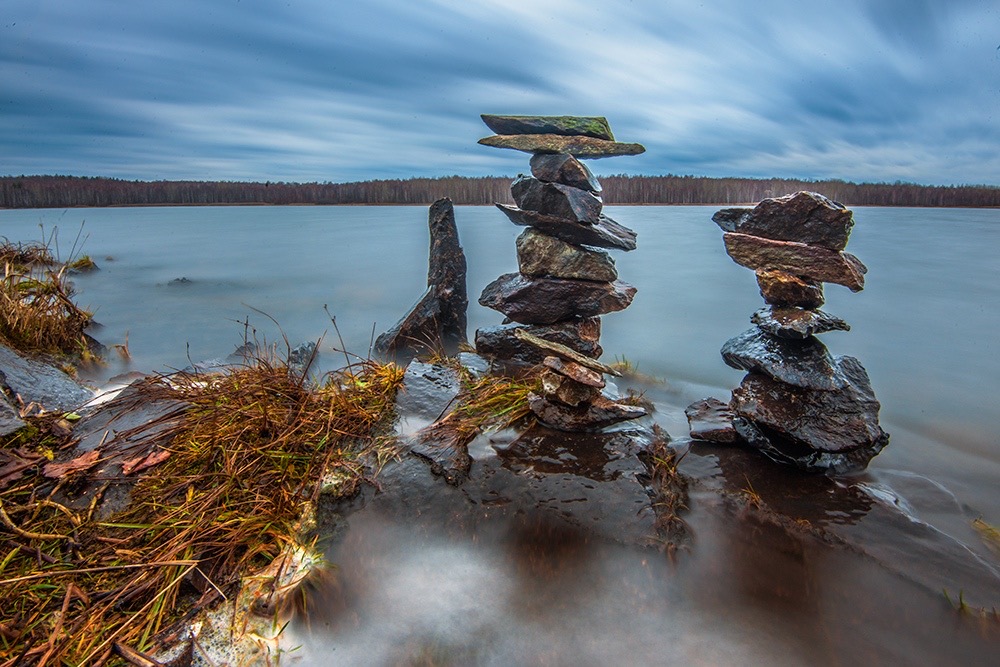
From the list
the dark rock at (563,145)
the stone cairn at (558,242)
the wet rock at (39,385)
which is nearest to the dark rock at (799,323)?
the stone cairn at (558,242)

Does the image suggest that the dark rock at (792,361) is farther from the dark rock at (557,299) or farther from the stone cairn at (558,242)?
the dark rock at (557,299)

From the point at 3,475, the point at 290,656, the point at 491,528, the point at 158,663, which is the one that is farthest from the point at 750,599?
the point at 3,475

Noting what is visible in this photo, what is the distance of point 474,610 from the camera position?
3.83 metres

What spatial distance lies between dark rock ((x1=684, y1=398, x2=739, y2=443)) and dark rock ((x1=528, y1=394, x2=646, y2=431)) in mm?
662

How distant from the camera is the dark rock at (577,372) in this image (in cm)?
544

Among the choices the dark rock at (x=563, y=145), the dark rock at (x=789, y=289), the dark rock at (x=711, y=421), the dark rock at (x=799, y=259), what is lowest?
the dark rock at (x=711, y=421)

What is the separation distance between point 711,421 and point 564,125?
410 cm

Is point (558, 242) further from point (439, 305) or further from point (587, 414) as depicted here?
point (439, 305)

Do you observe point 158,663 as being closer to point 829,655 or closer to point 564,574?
point 564,574

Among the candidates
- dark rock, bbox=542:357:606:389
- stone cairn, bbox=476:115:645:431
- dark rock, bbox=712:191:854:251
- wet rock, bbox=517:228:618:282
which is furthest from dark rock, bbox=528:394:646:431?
dark rock, bbox=712:191:854:251

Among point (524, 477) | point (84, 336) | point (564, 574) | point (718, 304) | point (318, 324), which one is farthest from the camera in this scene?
point (718, 304)

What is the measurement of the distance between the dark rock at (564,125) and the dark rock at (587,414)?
3.46 metres

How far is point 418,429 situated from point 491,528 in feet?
5.45

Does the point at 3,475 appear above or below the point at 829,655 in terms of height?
above
